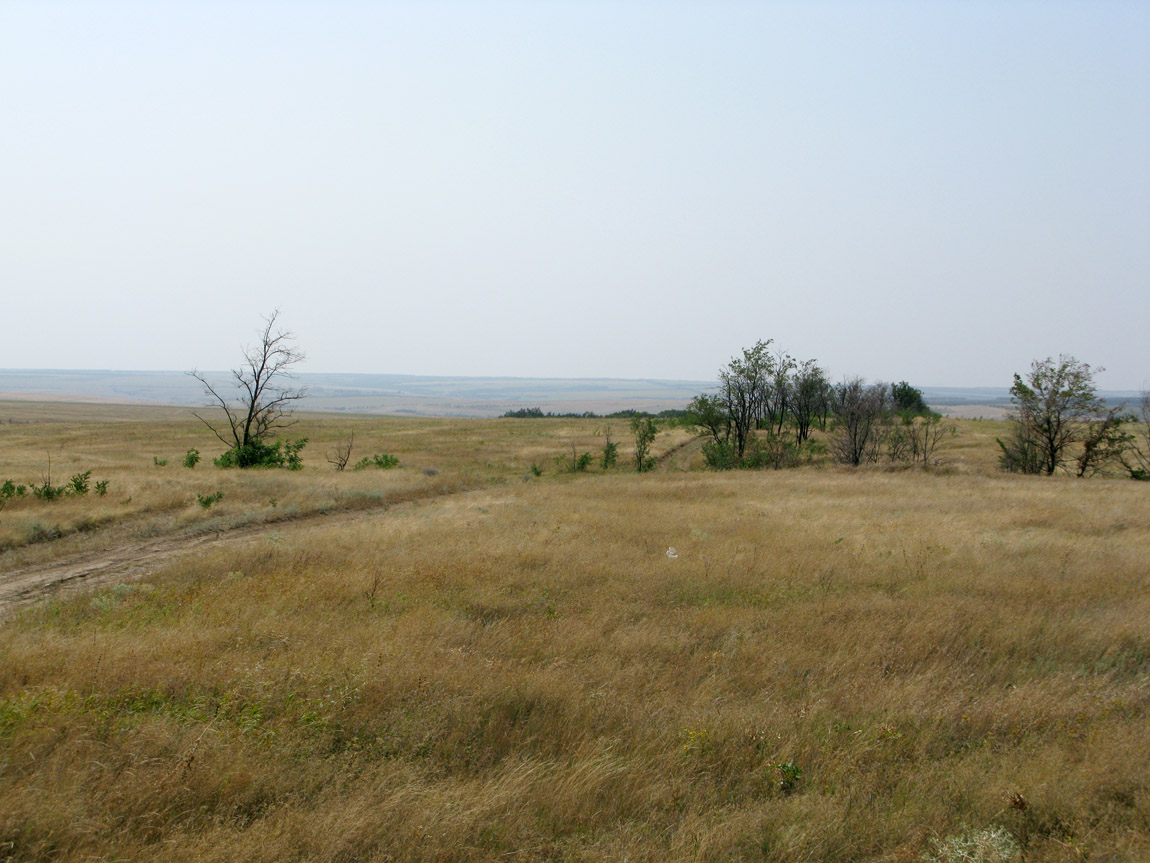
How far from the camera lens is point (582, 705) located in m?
5.79

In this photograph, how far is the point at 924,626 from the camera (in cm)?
820

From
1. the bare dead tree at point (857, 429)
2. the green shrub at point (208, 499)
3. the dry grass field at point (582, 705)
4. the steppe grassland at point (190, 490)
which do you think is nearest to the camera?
the dry grass field at point (582, 705)

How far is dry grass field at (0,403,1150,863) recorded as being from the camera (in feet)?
13.5

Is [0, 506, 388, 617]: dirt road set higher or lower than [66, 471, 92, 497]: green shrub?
lower

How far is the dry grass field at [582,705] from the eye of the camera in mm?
4105

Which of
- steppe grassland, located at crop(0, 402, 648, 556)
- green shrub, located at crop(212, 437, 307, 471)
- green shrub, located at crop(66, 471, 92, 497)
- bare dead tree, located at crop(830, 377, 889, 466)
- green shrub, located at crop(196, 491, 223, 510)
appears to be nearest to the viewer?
steppe grassland, located at crop(0, 402, 648, 556)

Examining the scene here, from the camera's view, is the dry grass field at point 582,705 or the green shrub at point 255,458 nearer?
the dry grass field at point 582,705

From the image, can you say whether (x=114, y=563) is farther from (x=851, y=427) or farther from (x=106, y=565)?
(x=851, y=427)

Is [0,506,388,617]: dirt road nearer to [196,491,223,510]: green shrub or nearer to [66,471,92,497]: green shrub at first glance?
[196,491,223,510]: green shrub

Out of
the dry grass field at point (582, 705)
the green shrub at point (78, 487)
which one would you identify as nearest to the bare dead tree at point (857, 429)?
the dry grass field at point (582, 705)

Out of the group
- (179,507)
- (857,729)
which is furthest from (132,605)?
(179,507)

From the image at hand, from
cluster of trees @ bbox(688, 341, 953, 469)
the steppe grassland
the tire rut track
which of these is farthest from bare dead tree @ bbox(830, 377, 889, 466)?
the tire rut track

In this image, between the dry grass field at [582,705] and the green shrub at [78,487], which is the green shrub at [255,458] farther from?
the dry grass field at [582,705]

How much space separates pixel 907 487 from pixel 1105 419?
55.4ft
